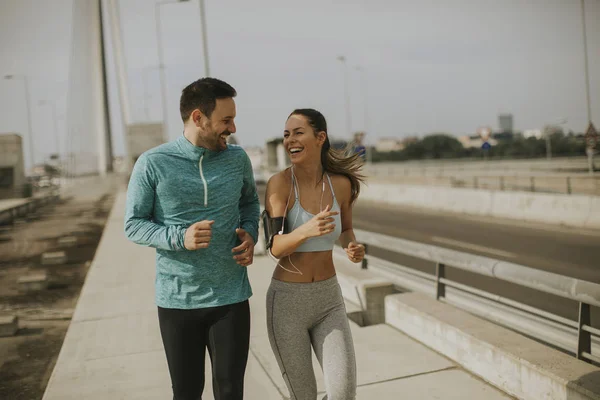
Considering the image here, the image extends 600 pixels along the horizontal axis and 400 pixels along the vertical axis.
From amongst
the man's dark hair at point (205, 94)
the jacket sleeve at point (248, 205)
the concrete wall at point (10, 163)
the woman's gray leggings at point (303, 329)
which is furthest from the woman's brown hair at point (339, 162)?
the concrete wall at point (10, 163)

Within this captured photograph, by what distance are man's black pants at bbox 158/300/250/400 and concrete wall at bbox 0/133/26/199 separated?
4333 cm

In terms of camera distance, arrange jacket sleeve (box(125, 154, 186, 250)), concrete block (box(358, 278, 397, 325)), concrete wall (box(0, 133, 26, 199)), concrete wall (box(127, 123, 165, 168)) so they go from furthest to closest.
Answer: concrete wall (box(127, 123, 165, 168)) < concrete wall (box(0, 133, 26, 199)) < concrete block (box(358, 278, 397, 325)) < jacket sleeve (box(125, 154, 186, 250))

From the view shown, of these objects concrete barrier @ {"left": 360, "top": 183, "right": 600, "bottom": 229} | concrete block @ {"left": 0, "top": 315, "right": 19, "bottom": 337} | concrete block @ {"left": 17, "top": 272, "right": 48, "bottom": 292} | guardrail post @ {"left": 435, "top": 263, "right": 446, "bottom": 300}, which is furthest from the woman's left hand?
concrete barrier @ {"left": 360, "top": 183, "right": 600, "bottom": 229}

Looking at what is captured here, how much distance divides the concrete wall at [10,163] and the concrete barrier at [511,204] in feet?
94.7

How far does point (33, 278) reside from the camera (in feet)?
32.4

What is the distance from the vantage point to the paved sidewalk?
14.6 feet

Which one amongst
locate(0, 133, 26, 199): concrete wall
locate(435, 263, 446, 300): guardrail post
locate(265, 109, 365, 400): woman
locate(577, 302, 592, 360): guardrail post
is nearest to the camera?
locate(265, 109, 365, 400): woman

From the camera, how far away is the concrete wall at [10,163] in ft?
138

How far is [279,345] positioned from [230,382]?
316mm

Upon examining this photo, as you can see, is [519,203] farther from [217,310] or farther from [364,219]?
[217,310]

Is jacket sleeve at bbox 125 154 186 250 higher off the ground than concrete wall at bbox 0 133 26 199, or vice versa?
concrete wall at bbox 0 133 26 199

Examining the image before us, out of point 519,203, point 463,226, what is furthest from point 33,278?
point 519,203

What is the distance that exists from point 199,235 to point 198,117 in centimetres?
59

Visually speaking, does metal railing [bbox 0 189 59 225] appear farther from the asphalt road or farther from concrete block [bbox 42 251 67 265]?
the asphalt road
